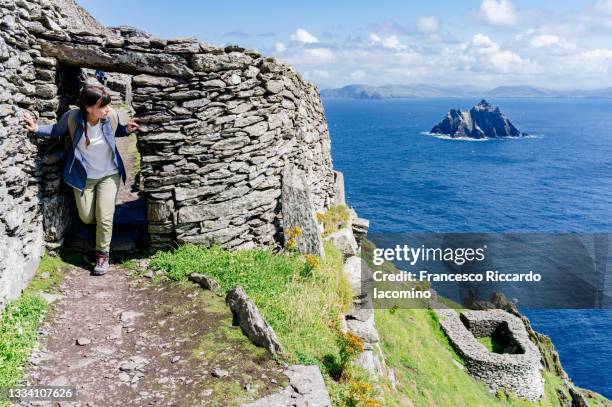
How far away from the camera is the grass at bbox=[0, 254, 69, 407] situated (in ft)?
21.5

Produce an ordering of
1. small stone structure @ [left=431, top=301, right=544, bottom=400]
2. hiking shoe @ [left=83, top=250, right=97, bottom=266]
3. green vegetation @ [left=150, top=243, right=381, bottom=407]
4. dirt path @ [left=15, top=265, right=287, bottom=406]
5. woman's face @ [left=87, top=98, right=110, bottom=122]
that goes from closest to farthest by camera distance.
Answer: dirt path @ [left=15, top=265, right=287, bottom=406] < green vegetation @ [left=150, top=243, right=381, bottom=407] < woman's face @ [left=87, top=98, right=110, bottom=122] < hiking shoe @ [left=83, top=250, right=97, bottom=266] < small stone structure @ [left=431, top=301, right=544, bottom=400]

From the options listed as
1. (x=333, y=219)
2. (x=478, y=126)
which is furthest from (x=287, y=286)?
(x=478, y=126)

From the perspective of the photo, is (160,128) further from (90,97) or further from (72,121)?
(72,121)

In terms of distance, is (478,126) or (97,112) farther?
(478,126)

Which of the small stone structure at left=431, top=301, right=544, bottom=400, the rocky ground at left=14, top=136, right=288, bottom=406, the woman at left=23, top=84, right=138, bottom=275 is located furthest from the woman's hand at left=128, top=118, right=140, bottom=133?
the small stone structure at left=431, top=301, right=544, bottom=400

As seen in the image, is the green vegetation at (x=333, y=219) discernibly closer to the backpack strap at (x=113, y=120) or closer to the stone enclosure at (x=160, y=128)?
the stone enclosure at (x=160, y=128)

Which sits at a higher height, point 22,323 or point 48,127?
point 48,127

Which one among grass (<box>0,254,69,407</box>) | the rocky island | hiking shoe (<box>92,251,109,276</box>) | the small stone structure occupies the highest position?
the rocky island

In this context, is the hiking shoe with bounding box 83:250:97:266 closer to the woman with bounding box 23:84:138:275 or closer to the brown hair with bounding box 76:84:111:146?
the woman with bounding box 23:84:138:275

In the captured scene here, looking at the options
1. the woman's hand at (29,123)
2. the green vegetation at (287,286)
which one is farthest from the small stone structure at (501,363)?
the woman's hand at (29,123)

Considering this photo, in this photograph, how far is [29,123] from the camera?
9.42 m

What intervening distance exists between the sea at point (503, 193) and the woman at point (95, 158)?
4231 cm

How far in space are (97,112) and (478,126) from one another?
164704 mm

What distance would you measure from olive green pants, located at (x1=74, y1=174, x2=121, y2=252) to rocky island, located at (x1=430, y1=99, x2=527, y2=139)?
519 feet
